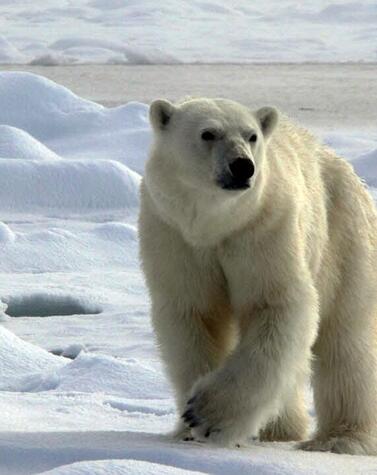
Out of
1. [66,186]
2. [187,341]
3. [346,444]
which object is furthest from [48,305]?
[187,341]

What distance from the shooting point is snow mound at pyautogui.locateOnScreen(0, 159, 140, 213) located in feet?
27.0

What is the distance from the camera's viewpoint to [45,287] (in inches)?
253

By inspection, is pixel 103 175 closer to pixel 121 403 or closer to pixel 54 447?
pixel 121 403

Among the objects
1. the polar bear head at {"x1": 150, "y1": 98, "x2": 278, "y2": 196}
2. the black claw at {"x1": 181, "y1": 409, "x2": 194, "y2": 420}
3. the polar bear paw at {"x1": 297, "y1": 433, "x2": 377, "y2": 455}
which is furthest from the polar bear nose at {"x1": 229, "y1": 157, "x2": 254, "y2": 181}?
the polar bear paw at {"x1": 297, "y1": 433, "x2": 377, "y2": 455}

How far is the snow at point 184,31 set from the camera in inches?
722

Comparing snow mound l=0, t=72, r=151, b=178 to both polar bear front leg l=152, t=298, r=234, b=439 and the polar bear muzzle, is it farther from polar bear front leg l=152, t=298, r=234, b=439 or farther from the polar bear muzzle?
the polar bear muzzle

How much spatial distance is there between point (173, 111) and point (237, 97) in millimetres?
9878

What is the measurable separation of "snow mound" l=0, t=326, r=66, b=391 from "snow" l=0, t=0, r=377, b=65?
478 inches

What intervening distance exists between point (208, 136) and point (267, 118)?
0.26 metres

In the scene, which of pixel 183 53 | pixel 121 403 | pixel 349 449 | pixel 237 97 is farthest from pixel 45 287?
pixel 183 53

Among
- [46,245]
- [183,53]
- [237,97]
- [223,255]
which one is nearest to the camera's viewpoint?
[223,255]

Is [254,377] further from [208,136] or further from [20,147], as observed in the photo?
[20,147]

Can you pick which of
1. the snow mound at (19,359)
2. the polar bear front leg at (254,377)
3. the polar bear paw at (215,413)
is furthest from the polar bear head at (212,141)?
the snow mound at (19,359)

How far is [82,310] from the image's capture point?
6.35 metres
